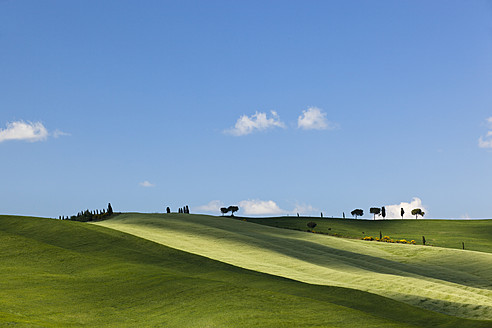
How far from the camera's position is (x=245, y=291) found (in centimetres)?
2369

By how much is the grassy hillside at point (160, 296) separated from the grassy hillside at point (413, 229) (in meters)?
45.8

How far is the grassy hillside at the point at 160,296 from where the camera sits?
20.3 m

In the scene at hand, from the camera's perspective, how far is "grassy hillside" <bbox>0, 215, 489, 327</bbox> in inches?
800

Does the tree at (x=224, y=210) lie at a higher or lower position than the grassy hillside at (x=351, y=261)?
higher

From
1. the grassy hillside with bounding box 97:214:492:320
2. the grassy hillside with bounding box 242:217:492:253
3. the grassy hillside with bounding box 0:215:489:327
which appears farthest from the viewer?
the grassy hillside with bounding box 242:217:492:253

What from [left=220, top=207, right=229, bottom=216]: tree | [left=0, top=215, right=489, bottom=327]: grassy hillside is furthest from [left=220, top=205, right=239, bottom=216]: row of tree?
[left=0, top=215, right=489, bottom=327]: grassy hillside

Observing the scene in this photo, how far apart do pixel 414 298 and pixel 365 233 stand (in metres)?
52.2

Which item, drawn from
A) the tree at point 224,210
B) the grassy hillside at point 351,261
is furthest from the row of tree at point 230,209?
the grassy hillside at point 351,261

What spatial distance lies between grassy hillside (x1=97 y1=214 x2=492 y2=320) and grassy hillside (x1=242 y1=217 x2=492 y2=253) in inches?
708

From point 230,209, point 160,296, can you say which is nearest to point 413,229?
point 230,209

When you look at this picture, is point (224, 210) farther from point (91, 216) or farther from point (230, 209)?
point (91, 216)

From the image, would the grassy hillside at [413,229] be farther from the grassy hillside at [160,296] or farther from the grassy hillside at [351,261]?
the grassy hillside at [160,296]

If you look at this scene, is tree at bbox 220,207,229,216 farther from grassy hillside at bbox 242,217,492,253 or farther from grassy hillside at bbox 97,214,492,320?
grassy hillside at bbox 97,214,492,320

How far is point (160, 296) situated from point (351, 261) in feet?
76.2
